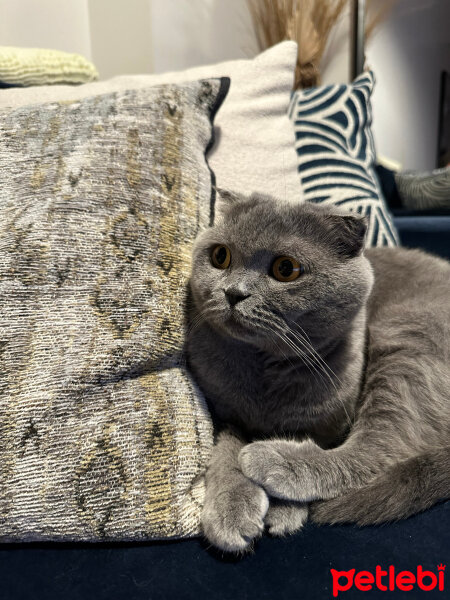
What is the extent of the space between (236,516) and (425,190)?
175 cm

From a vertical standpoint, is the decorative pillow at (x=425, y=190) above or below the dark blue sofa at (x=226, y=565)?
above

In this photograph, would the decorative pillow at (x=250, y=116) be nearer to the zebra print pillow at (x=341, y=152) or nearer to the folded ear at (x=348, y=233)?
the zebra print pillow at (x=341, y=152)

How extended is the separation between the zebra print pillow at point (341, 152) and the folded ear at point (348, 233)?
444 millimetres

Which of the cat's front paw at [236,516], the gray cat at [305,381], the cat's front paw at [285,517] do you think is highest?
the gray cat at [305,381]

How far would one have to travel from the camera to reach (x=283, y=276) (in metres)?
0.70

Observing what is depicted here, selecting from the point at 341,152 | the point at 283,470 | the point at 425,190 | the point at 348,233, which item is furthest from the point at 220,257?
the point at 425,190

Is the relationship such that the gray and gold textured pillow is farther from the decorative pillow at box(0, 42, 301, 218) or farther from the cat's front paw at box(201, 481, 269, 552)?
the decorative pillow at box(0, 42, 301, 218)

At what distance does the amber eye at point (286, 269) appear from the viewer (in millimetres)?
693

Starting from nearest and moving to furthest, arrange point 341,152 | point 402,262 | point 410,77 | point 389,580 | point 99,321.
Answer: point 389,580 → point 99,321 → point 402,262 → point 341,152 → point 410,77

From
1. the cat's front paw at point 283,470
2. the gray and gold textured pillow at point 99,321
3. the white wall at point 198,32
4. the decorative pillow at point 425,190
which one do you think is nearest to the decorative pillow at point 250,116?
the gray and gold textured pillow at point 99,321

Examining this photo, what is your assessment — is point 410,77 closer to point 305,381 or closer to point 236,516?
point 305,381

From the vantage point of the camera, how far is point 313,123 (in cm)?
127

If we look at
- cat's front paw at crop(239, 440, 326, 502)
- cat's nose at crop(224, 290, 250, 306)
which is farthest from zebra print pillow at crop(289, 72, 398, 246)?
cat's front paw at crop(239, 440, 326, 502)

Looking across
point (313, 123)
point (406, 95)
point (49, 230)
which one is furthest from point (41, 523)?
point (406, 95)
